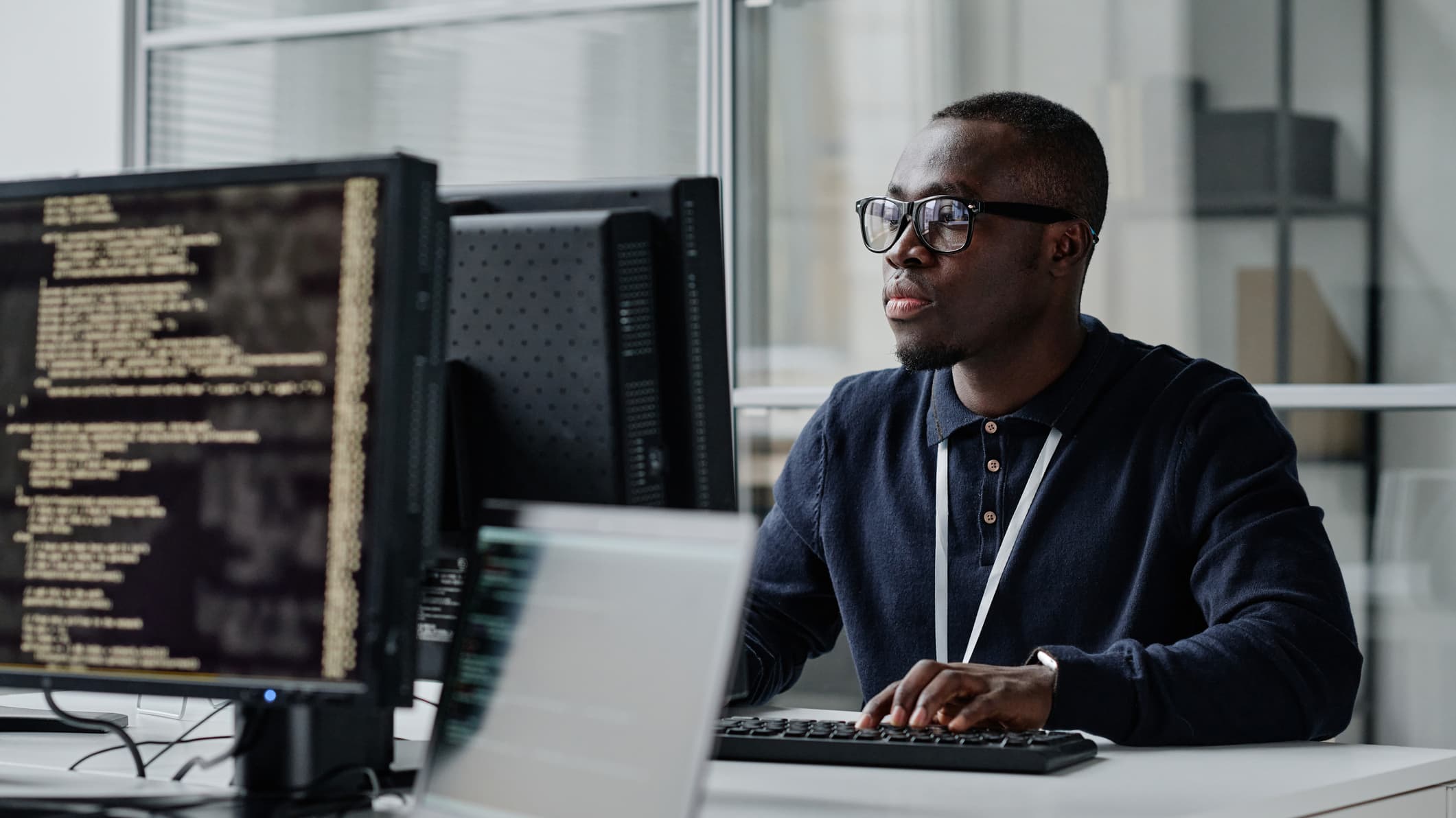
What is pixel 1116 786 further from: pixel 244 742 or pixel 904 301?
pixel 904 301

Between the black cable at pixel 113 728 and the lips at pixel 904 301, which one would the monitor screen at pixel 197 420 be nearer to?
the black cable at pixel 113 728

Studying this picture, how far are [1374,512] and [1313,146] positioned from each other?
2.32 feet

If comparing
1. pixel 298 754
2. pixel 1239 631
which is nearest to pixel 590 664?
pixel 298 754

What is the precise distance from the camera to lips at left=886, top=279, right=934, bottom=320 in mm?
2006

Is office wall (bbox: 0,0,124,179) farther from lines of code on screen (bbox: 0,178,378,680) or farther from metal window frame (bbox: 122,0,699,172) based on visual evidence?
lines of code on screen (bbox: 0,178,378,680)

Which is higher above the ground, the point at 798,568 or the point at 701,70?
the point at 701,70

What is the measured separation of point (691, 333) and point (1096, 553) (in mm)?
780

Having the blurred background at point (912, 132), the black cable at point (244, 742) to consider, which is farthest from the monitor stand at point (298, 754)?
the blurred background at point (912, 132)

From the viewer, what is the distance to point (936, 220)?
79.1 inches

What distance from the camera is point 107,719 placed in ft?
5.23

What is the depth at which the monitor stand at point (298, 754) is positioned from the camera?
3.71ft

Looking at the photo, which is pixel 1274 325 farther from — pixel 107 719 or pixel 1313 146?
pixel 107 719

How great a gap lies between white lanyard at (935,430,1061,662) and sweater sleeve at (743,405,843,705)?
0.53 feet

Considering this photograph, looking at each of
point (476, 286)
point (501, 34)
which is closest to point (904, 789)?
point (476, 286)
